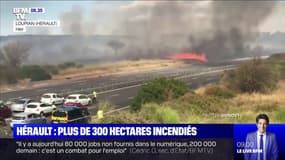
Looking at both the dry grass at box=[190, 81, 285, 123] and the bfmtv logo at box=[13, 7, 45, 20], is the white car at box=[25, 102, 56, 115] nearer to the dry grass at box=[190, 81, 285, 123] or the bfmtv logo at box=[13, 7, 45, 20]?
the bfmtv logo at box=[13, 7, 45, 20]

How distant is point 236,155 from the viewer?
11.7m

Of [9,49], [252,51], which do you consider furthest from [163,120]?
[9,49]

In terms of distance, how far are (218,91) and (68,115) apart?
2.00m

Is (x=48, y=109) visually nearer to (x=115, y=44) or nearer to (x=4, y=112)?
(x=4, y=112)

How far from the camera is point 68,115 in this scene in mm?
11812

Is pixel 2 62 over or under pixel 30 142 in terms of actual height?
over

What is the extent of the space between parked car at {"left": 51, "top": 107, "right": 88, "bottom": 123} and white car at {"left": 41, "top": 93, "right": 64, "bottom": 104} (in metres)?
0.13

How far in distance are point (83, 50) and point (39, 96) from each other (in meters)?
0.84

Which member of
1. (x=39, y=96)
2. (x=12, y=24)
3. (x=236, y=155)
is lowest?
(x=236, y=155)

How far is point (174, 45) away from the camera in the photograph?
11844 millimetres

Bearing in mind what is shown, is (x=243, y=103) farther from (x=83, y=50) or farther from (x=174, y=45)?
(x=83, y=50)

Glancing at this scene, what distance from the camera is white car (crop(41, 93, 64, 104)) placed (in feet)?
39.0

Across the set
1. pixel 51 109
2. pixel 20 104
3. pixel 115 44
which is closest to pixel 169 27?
pixel 115 44

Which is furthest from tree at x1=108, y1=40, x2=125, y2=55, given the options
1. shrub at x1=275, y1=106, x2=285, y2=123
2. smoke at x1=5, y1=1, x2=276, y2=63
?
shrub at x1=275, y1=106, x2=285, y2=123
